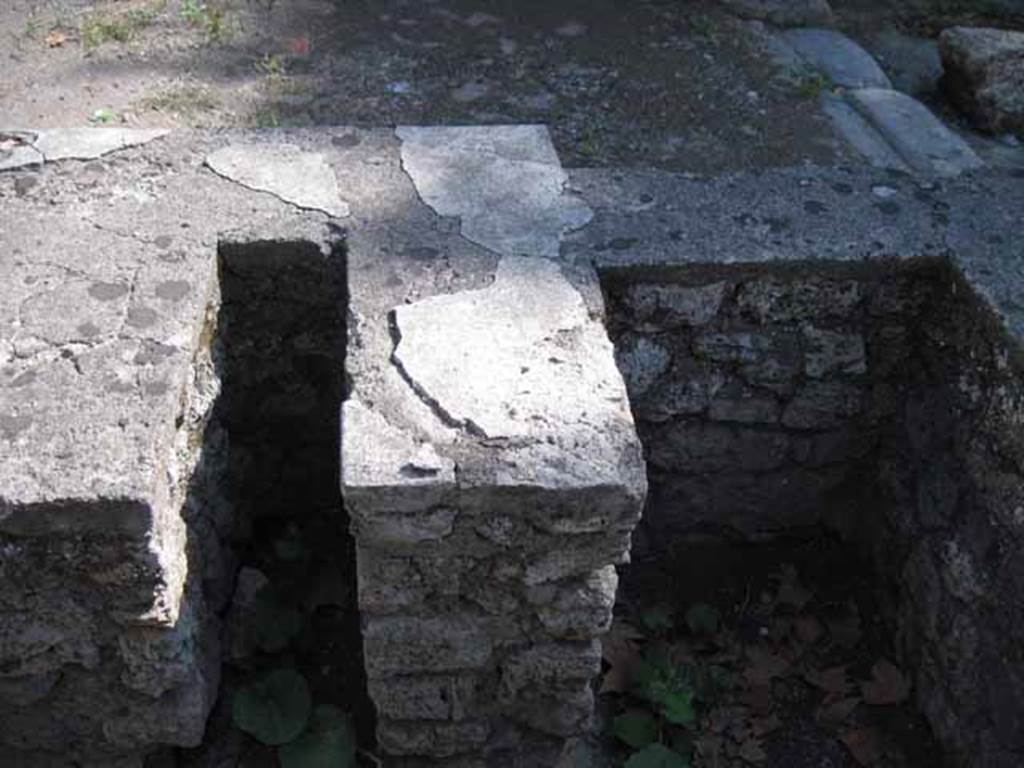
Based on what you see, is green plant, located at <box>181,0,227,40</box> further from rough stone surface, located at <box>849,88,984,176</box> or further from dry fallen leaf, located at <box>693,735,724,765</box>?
dry fallen leaf, located at <box>693,735,724,765</box>

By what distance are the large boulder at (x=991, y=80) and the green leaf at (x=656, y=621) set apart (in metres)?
1.88

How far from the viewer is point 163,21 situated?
11.6 feet

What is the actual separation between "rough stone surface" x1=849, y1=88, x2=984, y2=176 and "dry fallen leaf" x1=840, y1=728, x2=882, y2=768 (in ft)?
4.17

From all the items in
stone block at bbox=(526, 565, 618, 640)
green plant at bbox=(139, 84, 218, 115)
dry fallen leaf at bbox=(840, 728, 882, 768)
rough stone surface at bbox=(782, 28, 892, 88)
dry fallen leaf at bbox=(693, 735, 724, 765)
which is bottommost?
dry fallen leaf at bbox=(693, 735, 724, 765)

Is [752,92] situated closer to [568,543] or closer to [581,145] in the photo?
[581,145]

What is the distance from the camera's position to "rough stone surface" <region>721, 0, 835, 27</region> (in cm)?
390

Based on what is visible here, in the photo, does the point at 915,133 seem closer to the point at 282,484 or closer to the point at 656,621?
the point at 656,621

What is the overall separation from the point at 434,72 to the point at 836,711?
6.70 feet

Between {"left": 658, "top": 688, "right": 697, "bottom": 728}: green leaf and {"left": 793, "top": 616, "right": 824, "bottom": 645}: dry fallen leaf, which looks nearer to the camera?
{"left": 658, "top": 688, "right": 697, "bottom": 728}: green leaf

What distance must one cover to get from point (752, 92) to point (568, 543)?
2.00 metres

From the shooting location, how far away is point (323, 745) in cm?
210

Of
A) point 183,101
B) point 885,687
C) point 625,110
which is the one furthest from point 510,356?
point 183,101

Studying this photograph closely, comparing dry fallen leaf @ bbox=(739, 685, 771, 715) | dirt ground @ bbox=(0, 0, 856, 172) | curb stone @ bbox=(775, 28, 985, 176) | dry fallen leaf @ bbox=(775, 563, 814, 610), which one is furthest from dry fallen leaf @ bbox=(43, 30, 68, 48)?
dry fallen leaf @ bbox=(739, 685, 771, 715)

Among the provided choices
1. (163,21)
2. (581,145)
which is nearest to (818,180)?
(581,145)
